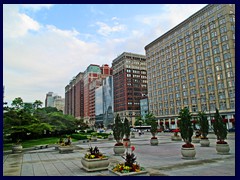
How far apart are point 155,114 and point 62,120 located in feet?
160

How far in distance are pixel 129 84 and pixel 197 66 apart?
2531 inches

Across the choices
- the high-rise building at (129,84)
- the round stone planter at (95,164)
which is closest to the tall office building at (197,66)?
the high-rise building at (129,84)

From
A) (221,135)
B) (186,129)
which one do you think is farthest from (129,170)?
(221,135)

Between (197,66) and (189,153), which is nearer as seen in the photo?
(189,153)

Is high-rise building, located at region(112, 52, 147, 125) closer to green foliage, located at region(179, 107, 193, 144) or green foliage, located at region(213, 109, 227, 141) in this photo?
green foliage, located at region(213, 109, 227, 141)

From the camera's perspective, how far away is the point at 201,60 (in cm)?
7400

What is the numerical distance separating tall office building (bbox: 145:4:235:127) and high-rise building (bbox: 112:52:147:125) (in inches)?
1290

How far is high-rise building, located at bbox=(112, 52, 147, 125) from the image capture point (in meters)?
133

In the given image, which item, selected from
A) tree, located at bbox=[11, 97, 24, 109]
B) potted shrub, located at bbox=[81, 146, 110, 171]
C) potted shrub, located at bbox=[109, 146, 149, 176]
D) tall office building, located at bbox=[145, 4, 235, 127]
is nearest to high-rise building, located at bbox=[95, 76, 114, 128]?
tall office building, located at bbox=[145, 4, 235, 127]

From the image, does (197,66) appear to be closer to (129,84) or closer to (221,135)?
(221,135)

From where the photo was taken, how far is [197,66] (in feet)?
247
